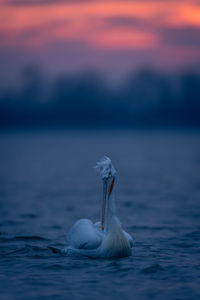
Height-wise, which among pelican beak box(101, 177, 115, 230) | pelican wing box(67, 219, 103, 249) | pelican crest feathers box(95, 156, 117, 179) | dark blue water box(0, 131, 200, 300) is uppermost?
pelican crest feathers box(95, 156, 117, 179)

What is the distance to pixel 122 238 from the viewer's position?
379 inches

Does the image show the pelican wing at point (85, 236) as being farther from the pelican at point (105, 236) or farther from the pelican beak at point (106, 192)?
the pelican beak at point (106, 192)

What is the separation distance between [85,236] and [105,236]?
0.38m

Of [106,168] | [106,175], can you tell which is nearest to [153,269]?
[106,175]

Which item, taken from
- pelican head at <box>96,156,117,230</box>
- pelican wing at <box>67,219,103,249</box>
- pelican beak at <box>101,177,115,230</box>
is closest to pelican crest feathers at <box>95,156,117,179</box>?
pelican head at <box>96,156,117,230</box>

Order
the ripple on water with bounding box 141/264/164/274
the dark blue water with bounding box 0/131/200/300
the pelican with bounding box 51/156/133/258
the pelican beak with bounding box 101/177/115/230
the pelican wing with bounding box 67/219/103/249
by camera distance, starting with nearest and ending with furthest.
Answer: the dark blue water with bounding box 0/131/200/300, the ripple on water with bounding box 141/264/164/274, the pelican with bounding box 51/156/133/258, the pelican wing with bounding box 67/219/103/249, the pelican beak with bounding box 101/177/115/230

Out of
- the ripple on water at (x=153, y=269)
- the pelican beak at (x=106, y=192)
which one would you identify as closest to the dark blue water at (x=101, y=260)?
the ripple on water at (x=153, y=269)

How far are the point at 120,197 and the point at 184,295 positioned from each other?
1305 cm

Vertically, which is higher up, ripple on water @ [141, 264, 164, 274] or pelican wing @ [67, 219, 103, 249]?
pelican wing @ [67, 219, 103, 249]

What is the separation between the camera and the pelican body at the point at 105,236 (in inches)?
378

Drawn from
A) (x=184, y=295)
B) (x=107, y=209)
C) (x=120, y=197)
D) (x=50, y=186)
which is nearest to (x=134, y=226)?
(x=107, y=209)

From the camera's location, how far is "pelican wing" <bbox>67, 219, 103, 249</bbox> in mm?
9734

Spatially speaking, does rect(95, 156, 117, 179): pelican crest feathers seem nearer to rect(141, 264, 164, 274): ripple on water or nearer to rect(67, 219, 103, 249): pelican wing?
rect(67, 219, 103, 249): pelican wing

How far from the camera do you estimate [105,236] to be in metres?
9.79
